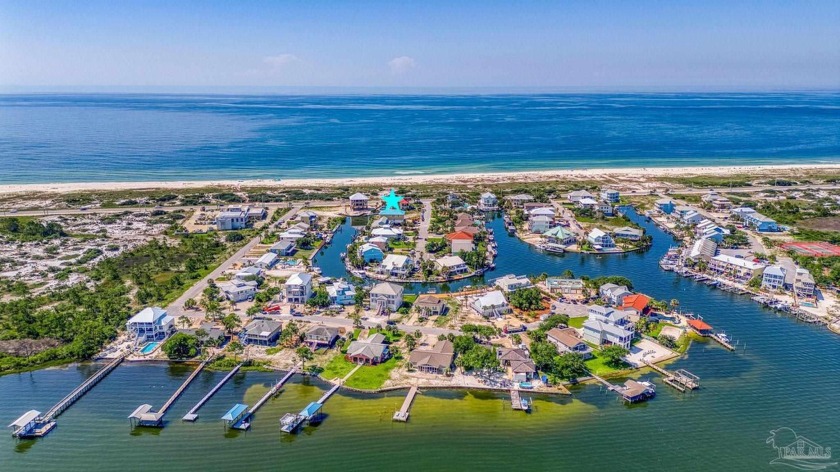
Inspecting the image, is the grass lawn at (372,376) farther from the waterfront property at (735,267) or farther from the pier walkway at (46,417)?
the waterfront property at (735,267)

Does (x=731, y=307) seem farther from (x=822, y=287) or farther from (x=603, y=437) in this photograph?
(x=603, y=437)

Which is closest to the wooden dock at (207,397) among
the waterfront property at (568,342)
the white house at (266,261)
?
the white house at (266,261)

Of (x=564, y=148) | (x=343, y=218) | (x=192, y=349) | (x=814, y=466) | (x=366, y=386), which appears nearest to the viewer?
(x=814, y=466)

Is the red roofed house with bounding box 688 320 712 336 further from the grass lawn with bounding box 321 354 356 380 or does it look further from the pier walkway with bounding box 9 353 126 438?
the pier walkway with bounding box 9 353 126 438

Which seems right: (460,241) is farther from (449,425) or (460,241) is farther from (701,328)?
(449,425)

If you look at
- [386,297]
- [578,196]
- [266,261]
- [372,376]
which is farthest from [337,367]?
[578,196]

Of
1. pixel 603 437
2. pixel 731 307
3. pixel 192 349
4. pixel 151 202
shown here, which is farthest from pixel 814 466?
pixel 151 202

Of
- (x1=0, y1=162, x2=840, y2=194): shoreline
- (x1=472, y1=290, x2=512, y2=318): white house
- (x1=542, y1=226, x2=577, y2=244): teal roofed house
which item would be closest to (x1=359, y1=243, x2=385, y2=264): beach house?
(x1=472, y1=290, x2=512, y2=318): white house
